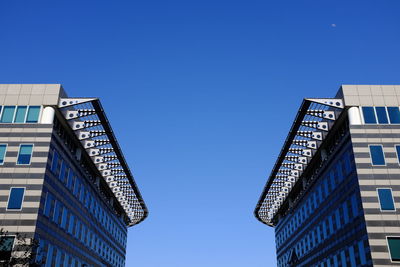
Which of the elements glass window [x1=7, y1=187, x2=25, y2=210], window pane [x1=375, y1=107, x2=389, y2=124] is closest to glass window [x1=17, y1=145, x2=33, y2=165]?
glass window [x1=7, y1=187, x2=25, y2=210]

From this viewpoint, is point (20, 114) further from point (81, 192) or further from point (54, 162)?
point (81, 192)

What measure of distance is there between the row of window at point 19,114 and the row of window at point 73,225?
26.0 feet

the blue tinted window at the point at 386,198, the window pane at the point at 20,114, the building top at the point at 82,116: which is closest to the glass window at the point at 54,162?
the building top at the point at 82,116

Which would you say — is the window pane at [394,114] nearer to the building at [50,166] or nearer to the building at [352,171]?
the building at [352,171]

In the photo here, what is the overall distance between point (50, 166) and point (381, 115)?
34136 millimetres

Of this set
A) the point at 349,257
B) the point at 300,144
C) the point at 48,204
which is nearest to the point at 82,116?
the point at 48,204

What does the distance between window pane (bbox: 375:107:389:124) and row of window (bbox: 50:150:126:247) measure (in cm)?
3361

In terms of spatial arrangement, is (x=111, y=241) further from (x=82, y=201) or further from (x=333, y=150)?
(x=333, y=150)

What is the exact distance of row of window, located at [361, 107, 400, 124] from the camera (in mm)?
41656

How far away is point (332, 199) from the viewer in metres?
48.5

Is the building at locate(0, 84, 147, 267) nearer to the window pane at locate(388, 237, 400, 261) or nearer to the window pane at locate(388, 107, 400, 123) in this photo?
the window pane at locate(388, 237, 400, 261)

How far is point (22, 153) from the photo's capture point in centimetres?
4100

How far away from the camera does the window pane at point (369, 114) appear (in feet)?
136

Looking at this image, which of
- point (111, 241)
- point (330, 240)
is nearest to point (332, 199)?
point (330, 240)
